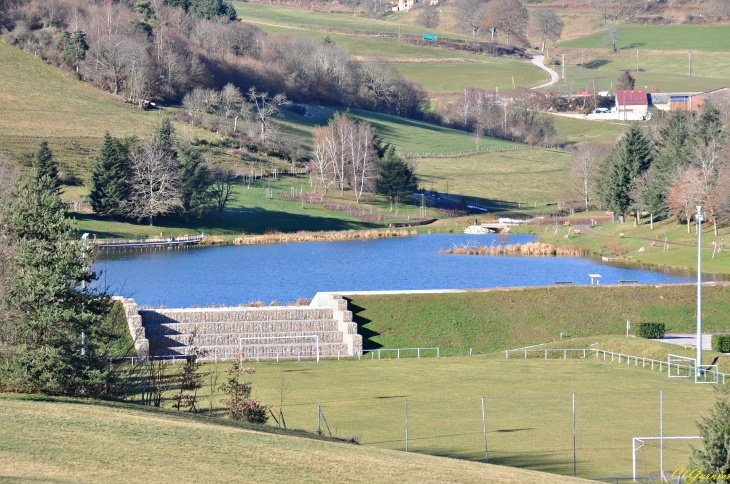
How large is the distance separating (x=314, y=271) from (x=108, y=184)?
91.7 ft

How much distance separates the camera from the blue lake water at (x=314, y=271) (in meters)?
58.7

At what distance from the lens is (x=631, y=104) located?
17000 cm

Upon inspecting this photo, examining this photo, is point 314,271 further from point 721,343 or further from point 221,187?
point 221,187

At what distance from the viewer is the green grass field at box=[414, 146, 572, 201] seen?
379 feet

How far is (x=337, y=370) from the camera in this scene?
3838 centimetres

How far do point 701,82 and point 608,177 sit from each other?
110 meters

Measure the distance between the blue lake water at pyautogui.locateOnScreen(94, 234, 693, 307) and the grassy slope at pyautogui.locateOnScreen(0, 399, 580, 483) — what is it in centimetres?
3160

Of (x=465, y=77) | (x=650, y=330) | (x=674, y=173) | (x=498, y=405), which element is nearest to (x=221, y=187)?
(x=674, y=173)

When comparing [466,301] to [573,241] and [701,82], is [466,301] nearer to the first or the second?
[573,241]

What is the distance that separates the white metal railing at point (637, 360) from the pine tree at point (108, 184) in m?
53.3

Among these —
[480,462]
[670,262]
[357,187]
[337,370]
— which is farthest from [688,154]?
[480,462]

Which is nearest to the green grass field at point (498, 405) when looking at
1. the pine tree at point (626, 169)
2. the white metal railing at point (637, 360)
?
the white metal railing at point (637, 360)

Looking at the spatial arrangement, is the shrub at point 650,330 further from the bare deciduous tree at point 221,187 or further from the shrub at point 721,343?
the bare deciduous tree at point 221,187

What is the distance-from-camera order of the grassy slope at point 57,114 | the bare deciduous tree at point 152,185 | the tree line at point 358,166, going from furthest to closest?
the tree line at point 358,166 < the grassy slope at point 57,114 < the bare deciduous tree at point 152,185
